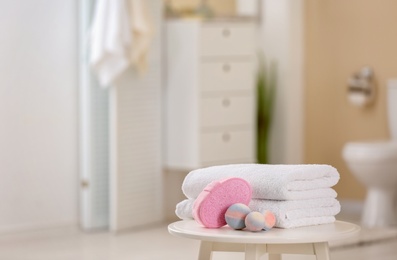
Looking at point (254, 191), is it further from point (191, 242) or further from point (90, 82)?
point (90, 82)

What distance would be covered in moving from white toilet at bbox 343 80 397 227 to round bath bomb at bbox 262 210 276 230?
2598 millimetres

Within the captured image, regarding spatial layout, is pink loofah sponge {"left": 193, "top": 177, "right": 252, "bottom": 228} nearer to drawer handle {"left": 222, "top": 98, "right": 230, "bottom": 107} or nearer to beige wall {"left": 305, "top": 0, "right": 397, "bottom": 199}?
drawer handle {"left": 222, "top": 98, "right": 230, "bottom": 107}

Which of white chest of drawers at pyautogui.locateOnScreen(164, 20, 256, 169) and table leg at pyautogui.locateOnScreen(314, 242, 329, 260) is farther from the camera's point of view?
white chest of drawers at pyautogui.locateOnScreen(164, 20, 256, 169)

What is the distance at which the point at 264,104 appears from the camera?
5.57m

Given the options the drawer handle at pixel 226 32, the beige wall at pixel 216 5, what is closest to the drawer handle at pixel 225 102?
the drawer handle at pixel 226 32

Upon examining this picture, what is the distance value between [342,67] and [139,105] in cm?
144

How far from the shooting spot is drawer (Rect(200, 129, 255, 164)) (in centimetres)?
497

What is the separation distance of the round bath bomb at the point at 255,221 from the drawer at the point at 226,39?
266cm

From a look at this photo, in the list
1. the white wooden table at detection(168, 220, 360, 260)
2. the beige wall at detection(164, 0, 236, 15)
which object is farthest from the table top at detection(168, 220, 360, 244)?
the beige wall at detection(164, 0, 236, 15)

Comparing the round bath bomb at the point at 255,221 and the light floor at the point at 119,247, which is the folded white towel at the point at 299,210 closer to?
the round bath bomb at the point at 255,221

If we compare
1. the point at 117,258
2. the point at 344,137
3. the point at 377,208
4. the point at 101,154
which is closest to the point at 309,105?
the point at 344,137

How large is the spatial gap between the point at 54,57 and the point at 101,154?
1.90ft

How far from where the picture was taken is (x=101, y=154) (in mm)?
4832

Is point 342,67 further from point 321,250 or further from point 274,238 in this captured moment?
point 274,238
